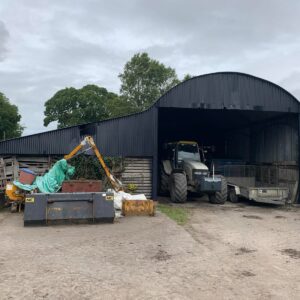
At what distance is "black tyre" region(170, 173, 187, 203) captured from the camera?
51.3 feet

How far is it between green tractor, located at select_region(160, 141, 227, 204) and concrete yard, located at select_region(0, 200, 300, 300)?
3.94 metres

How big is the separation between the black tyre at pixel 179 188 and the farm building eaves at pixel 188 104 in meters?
1.69

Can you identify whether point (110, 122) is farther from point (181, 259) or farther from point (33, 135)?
point (181, 259)

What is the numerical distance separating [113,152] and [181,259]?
31.2 ft

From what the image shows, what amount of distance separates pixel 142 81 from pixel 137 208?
110 feet

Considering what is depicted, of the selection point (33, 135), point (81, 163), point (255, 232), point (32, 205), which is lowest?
point (255, 232)

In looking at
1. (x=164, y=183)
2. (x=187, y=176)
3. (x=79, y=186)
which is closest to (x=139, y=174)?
(x=187, y=176)

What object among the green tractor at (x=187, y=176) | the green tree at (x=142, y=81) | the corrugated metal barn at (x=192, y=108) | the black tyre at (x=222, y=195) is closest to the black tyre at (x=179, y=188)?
the green tractor at (x=187, y=176)

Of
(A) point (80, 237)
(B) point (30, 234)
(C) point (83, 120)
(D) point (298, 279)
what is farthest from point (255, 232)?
(C) point (83, 120)

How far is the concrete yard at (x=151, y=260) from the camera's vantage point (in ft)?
18.0

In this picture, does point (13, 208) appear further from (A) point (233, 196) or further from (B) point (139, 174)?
(A) point (233, 196)

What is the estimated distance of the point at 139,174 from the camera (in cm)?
1653

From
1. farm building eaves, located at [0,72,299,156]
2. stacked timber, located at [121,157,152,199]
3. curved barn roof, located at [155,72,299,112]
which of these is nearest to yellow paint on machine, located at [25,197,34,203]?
farm building eaves, located at [0,72,299,156]

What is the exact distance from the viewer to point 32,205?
408 inches
